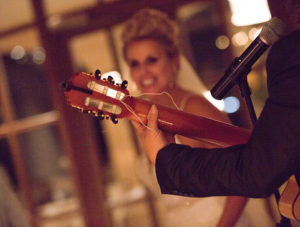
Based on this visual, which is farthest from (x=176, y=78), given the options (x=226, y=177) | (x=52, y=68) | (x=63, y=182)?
(x=63, y=182)

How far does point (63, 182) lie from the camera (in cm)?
441

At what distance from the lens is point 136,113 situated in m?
1.17

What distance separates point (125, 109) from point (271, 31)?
18.9 inches

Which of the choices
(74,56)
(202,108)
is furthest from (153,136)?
(74,56)

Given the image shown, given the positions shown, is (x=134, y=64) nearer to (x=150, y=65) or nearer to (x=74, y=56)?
(x=150, y=65)

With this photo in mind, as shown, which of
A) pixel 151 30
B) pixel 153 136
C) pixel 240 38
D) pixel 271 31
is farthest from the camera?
pixel 240 38

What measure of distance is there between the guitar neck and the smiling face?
61cm

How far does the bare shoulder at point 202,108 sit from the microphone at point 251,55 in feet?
1.66

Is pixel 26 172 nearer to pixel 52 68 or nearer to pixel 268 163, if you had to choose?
pixel 52 68

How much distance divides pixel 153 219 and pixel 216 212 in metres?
1.01

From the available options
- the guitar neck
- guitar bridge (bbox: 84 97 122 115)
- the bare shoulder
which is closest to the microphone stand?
the guitar neck

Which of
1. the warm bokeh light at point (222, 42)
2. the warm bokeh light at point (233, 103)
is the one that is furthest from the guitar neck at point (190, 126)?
the warm bokeh light at point (222, 42)

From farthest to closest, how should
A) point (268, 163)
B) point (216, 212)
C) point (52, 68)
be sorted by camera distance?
point (52, 68)
point (216, 212)
point (268, 163)

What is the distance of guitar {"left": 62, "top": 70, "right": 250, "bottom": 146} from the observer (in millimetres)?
1064
